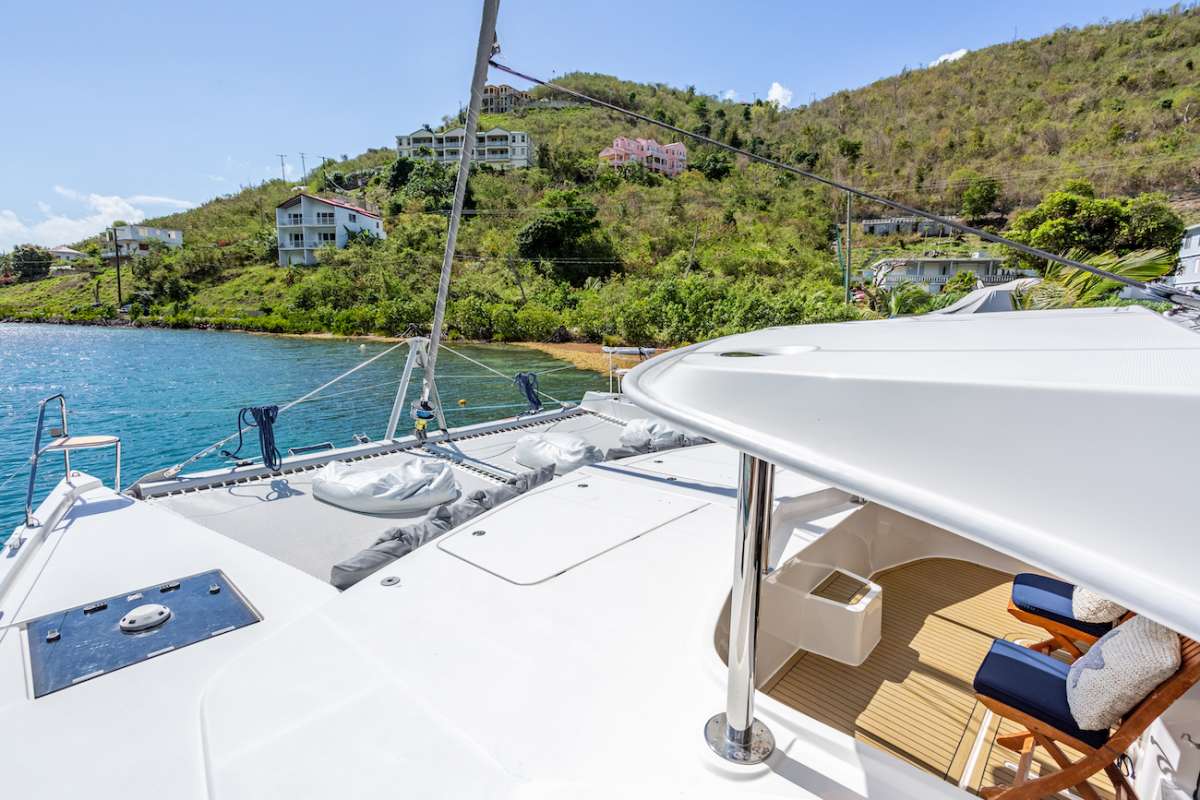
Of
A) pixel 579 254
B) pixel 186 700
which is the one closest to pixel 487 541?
pixel 186 700

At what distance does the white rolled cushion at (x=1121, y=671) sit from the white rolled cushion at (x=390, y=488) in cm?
369

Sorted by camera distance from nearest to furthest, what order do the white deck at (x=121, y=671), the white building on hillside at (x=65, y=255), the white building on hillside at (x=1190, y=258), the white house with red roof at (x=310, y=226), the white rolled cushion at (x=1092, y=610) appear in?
the white deck at (x=121, y=671), the white rolled cushion at (x=1092, y=610), the white building on hillside at (x=1190, y=258), the white house with red roof at (x=310, y=226), the white building on hillside at (x=65, y=255)

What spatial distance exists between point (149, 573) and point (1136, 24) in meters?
95.5

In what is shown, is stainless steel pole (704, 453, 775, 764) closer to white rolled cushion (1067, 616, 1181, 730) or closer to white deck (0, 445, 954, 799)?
white deck (0, 445, 954, 799)

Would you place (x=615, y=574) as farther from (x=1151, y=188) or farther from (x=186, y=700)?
(x=1151, y=188)

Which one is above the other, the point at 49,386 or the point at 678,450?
the point at 678,450

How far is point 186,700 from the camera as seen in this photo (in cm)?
171

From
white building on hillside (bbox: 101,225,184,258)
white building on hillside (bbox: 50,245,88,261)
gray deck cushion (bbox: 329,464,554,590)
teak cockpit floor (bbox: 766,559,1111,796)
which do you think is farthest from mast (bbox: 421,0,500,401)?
white building on hillside (bbox: 50,245,88,261)

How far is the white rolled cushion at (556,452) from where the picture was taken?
183 inches

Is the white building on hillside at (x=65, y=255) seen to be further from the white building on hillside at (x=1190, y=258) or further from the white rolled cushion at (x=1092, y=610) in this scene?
the white building on hillside at (x=1190, y=258)

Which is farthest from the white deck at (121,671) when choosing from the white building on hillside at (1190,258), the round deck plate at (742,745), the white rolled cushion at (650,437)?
the white building on hillside at (1190,258)

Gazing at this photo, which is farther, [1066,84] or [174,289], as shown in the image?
[1066,84]

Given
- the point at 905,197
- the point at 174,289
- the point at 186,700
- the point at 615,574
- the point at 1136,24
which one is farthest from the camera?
the point at 1136,24

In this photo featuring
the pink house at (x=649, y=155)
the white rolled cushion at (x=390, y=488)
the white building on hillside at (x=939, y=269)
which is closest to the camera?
the white rolled cushion at (x=390, y=488)
